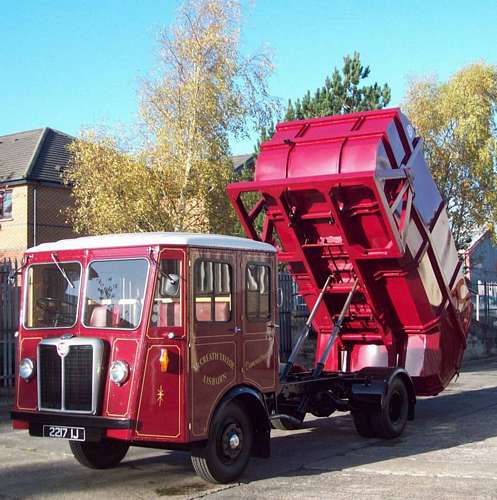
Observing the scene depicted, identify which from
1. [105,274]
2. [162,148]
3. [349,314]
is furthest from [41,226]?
[105,274]

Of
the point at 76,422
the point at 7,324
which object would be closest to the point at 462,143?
the point at 7,324

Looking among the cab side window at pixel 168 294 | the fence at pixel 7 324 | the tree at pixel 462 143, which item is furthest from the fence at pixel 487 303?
the cab side window at pixel 168 294

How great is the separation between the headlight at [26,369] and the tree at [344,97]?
15996 millimetres

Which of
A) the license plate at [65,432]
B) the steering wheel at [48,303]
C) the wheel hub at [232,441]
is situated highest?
the steering wheel at [48,303]

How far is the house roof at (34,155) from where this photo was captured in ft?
98.3

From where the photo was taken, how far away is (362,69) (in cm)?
2494

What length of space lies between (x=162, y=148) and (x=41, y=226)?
11487mm

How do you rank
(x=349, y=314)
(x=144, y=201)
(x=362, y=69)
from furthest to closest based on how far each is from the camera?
(x=362, y=69), (x=144, y=201), (x=349, y=314)

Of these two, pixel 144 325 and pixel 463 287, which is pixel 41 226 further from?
pixel 144 325

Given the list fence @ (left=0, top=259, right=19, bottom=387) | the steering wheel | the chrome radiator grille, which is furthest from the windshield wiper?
fence @ (left=0, top=259, right=19, bottom=387)

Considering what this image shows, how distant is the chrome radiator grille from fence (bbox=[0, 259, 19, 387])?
688cm

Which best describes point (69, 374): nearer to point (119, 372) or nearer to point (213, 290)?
point (119, 372)

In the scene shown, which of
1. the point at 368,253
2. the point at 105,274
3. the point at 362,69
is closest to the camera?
the point at 105,274

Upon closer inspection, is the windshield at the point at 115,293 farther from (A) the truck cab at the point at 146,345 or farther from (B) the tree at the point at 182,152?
(B) the tree at the point at 182,152
